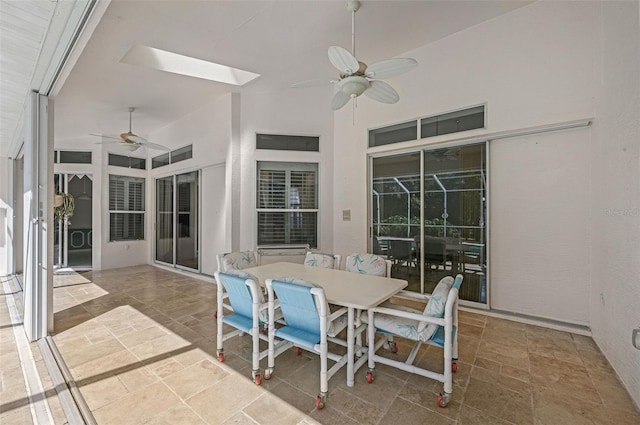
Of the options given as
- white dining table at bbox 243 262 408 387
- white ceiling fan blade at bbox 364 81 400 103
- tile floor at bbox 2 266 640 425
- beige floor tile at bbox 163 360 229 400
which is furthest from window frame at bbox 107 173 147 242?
white ceiling fan blade at bbox 364 81 400 103

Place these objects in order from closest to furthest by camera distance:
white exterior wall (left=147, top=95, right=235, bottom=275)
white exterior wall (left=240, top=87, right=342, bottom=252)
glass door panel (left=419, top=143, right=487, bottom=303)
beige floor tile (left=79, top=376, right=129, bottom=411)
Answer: beige floor tile (left=79, top=376, right=129, bottom=411) → glass door panel (left=419, top=143, right=487, bottom=303) → white exterior wall (left=240, top=87, right=342, bottom=252) → white exterior wall (left=147, top=95, right=235, bottom=275)

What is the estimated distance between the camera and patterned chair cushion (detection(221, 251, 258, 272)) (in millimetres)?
3214

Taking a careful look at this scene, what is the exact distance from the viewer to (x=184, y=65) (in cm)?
423

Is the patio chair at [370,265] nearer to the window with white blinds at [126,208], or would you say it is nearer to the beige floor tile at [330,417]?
the beige floor tile at [330,417]

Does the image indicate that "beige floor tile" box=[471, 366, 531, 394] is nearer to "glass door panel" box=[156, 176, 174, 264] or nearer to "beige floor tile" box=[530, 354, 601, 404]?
"beige floor tile" box=[530, 354, 601, 404]

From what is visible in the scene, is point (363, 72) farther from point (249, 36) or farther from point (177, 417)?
point (177, 417)

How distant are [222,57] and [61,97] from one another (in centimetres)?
314

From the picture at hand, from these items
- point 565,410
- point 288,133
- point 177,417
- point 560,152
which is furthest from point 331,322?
point 288,133

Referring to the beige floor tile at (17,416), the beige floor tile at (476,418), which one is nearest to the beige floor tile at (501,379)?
the beige floor tile at (476,418)

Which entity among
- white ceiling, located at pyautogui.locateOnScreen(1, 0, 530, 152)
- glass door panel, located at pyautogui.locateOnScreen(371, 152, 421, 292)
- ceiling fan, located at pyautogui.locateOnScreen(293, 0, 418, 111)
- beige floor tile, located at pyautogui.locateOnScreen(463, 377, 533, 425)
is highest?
white ceiling, located at pyautogui.locateOnScreen(1, 0, 530, 152)

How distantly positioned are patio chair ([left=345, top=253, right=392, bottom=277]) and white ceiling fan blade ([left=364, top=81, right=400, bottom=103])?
161cm

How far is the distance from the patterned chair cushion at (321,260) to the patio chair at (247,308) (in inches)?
42.2

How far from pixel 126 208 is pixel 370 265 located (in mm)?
6640

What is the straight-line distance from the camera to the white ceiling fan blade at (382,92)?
260 centimetres
